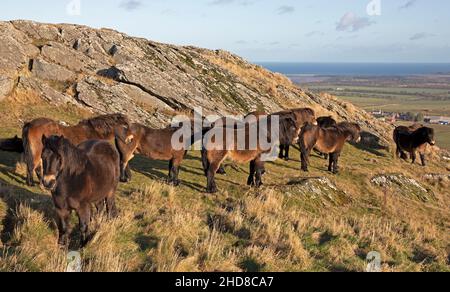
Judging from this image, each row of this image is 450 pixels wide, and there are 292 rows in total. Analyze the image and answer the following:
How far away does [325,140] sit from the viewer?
1758 cm

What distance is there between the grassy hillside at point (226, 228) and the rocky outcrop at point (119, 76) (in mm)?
4421

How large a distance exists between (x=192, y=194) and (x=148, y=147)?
1.90 metres

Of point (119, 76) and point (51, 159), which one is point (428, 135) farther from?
point (51, 159)

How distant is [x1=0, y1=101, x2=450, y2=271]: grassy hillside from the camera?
657 centimetres

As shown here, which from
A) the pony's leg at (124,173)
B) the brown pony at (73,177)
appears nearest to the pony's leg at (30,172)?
the pony's leg at (124,173)

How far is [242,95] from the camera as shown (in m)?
27.5

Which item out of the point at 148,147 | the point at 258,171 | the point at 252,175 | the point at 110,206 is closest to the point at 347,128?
the point at 252,175

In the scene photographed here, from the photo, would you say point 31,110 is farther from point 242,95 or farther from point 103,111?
point 242,95

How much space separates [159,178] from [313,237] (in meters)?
5.86

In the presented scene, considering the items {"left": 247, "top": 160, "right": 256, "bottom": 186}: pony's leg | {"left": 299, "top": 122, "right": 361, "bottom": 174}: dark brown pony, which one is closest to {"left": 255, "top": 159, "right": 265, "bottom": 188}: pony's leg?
{"left": 247, "top": 160, "right": 256, "bottom": 186}: pony's leg

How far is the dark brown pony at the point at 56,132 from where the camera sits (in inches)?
415

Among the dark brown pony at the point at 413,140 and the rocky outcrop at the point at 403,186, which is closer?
the rocky outcrop at the point at 403,186

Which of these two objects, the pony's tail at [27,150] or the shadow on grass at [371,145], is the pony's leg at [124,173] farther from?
the shadow on grass at [371,145]
